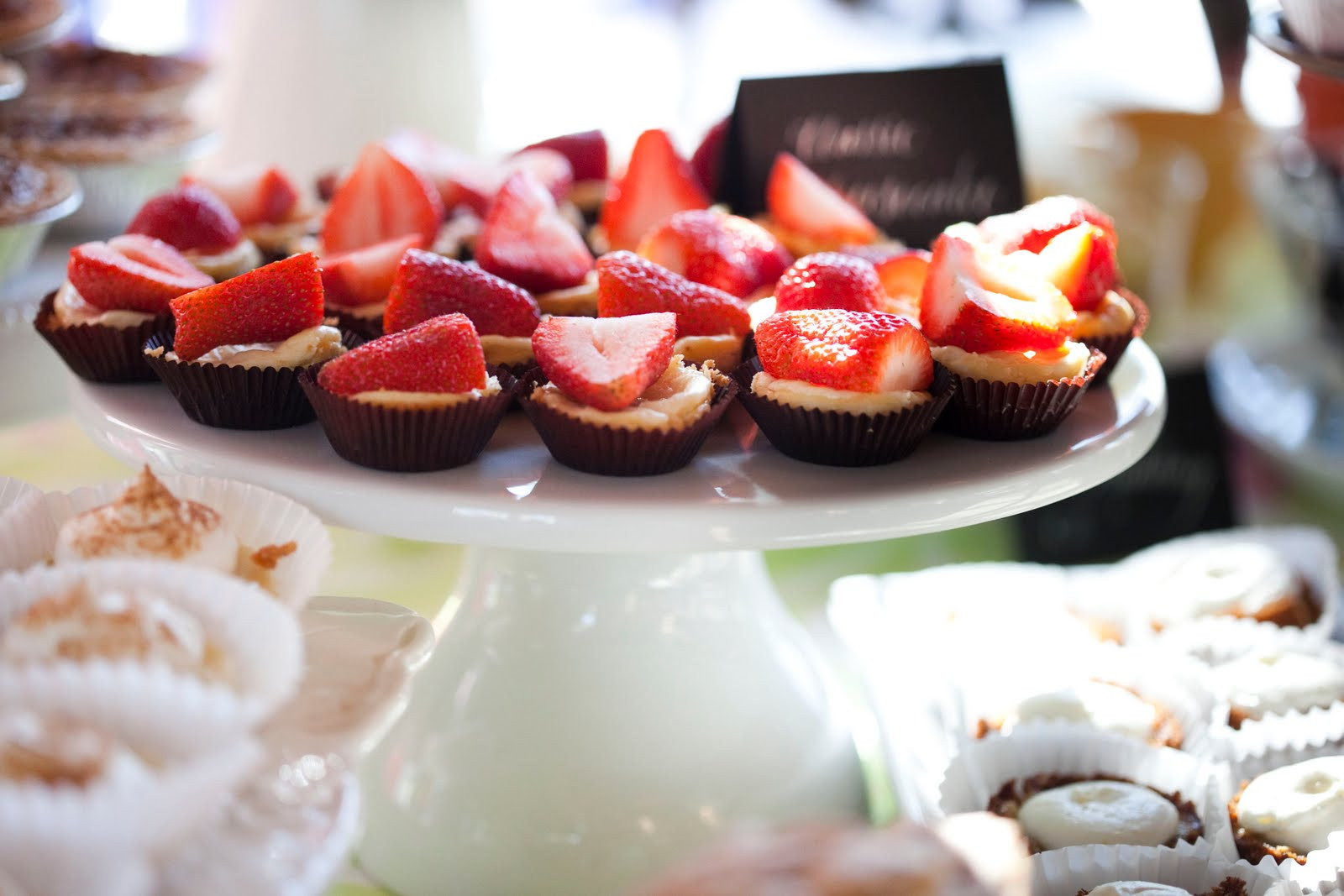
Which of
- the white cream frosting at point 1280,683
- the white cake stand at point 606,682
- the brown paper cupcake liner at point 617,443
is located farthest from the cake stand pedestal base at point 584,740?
the white cream frosting at point 1280,683

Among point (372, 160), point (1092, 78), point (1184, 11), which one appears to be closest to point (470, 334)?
point (372, 160)

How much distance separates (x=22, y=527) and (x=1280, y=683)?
1.43 m

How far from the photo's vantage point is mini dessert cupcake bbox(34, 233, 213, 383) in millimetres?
1364

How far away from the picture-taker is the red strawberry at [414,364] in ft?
3.92

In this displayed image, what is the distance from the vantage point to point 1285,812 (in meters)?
1.36

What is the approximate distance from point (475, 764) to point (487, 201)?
0.84 meters

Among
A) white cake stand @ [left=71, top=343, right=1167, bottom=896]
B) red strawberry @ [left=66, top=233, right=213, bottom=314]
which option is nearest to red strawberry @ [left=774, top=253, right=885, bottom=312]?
white cake stand @ [left=71, top=343, right=1167, bottom=896]

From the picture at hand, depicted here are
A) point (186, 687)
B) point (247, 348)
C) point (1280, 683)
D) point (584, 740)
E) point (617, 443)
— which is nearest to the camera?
point (186, 687)

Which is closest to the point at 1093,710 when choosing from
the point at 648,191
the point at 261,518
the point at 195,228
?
the point at 648,191

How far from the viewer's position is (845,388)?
1230 millimetres

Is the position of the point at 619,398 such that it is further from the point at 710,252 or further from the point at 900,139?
the point at 900,139

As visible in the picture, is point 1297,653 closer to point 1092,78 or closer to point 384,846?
point 384,846

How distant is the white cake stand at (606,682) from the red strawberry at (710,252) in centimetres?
24

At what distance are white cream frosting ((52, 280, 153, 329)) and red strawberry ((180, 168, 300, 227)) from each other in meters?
0.41
